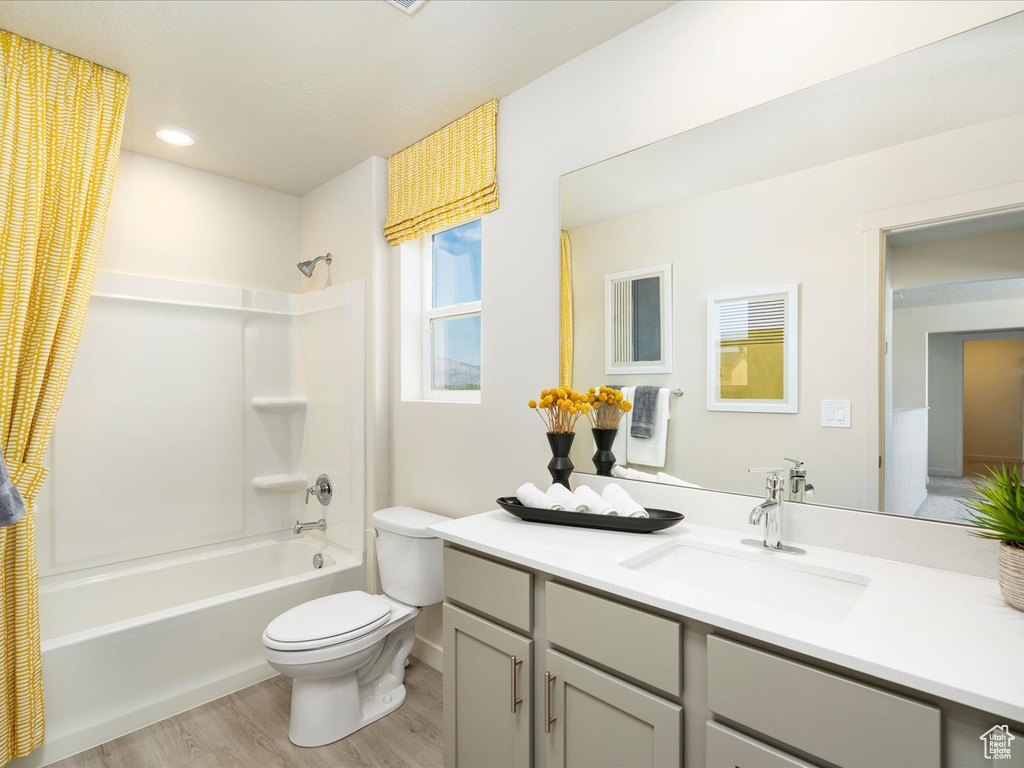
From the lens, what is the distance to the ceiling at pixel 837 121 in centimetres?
117

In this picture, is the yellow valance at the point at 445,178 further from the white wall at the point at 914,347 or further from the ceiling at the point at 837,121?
the white wall at the point at 914,347

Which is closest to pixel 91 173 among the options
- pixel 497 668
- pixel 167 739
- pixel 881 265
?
pixel 167 739

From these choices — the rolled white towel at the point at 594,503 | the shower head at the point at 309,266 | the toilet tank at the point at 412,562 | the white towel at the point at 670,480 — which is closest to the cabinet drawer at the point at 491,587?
the rolled white towel at the point at 594,503

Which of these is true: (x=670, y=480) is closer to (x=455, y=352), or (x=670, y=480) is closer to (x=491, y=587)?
(x=491, y=587)

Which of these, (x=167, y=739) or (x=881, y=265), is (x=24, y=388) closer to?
(x=167, y=739)

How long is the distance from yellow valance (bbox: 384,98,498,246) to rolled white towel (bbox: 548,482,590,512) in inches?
48.1

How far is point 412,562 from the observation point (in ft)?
7.63

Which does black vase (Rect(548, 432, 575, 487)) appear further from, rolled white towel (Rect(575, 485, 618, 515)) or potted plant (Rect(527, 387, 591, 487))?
A: rolled white towel (Rect(575, 485, 618, 515))

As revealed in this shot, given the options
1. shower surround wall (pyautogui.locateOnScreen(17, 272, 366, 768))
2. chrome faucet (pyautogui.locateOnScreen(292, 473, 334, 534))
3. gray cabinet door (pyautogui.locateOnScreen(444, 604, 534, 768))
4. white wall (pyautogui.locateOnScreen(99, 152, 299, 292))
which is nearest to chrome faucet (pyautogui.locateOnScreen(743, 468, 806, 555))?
gray cabinet door (pyautogui.locateOnScreen(444, 604, 534, 768))

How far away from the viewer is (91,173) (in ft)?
6.81

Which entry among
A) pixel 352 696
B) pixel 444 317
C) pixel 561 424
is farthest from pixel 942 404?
pixel 352 696

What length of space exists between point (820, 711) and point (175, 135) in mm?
3217

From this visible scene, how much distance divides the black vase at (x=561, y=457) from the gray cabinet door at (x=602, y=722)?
656 millimetres

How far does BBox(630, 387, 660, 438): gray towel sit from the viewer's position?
1.76 meters
